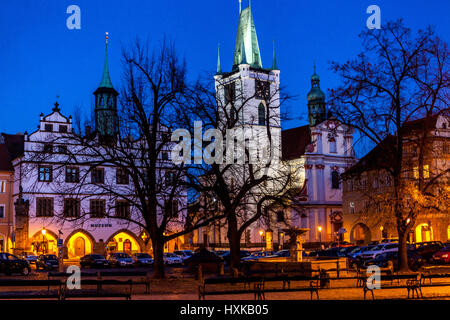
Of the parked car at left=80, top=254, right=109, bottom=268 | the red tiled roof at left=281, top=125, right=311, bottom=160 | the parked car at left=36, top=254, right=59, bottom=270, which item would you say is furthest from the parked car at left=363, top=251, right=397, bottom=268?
the red tiled roof at left=281, top=125, right=311, bottom=160

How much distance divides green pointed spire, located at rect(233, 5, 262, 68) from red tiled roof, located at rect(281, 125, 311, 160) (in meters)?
11.6

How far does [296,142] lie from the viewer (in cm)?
9294

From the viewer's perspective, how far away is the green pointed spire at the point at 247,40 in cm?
9280

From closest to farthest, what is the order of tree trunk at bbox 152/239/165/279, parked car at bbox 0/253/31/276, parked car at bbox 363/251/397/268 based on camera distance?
tree trunk at bbox 152/239/165/279 → parked car at bbox 363/251/397/268 → parked car at bbox 0/253/31/276

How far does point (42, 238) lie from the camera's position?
62.1 metres

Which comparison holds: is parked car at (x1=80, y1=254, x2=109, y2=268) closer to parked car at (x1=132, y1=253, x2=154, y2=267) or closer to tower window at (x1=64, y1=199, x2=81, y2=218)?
parked car at (x1=132, y1=253, x2=154, y2=267)

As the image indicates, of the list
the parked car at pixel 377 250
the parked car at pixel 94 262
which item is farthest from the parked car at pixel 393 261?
the parked car at pixel 94 262

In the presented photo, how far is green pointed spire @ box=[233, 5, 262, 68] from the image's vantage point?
3654 inches

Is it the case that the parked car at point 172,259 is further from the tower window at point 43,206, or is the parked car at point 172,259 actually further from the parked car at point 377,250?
the parked car at point 377,250

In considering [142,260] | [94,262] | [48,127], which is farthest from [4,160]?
[142,260]

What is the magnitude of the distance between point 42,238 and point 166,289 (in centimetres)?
4008
